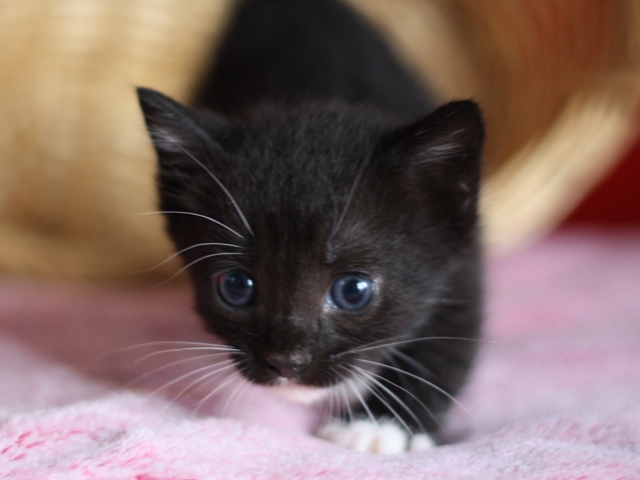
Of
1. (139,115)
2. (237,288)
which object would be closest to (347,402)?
(237,288)

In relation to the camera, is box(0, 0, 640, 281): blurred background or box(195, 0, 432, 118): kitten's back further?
box(195, 0, 432, 118): kitten's back

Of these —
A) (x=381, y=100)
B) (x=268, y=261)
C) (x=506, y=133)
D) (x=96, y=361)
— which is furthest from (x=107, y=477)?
(x=506, y=133)

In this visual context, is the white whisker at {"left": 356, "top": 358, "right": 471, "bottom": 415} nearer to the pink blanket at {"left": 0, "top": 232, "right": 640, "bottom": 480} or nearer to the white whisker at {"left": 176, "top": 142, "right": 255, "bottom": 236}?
the pink blanket at {"left": 0, "top": 232, "right": 640, "bottom": 480}

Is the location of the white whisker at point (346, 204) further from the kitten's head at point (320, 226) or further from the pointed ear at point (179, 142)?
the pointed ear at point (179, 142)

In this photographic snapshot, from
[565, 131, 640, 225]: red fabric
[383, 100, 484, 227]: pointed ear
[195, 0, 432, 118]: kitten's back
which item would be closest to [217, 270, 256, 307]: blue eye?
[383, 100, 484, 227]: pointed ear

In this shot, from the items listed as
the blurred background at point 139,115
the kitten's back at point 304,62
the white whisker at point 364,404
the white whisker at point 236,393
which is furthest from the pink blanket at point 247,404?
the kitten's back at point 304,62

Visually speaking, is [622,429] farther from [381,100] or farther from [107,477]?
[381,100]
